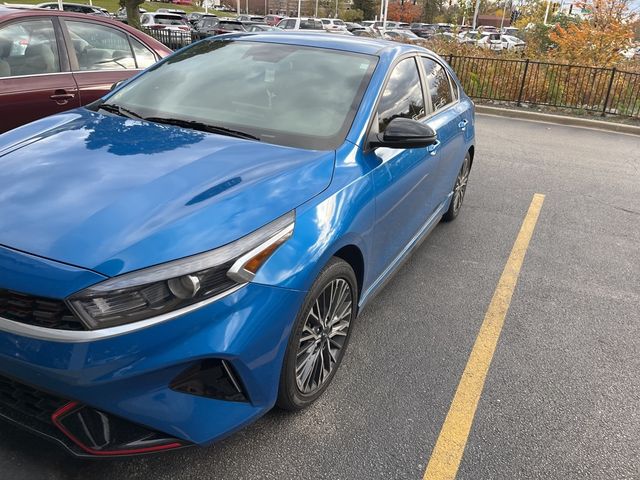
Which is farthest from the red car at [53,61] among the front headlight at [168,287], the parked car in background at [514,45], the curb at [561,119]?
the parked car in background at [514,45]

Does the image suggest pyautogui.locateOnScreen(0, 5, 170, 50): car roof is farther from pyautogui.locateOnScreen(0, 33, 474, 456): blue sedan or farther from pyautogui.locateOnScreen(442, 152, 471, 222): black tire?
pyautogui.locateOnScreen(442, 152, 471, 222): black tire

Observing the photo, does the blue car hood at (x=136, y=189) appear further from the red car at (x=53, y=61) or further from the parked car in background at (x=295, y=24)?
the parked car in background at (x=295, y=24)

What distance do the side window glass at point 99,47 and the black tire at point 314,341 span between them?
3.84 meters

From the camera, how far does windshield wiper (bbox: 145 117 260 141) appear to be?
8.98ft

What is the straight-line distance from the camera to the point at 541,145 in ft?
29.9

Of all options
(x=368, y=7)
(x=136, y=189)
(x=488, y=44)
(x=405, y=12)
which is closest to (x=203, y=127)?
(x=136, y=189)

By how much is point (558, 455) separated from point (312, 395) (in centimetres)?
116

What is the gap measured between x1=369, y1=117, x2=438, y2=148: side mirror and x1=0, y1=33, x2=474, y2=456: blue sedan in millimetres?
11

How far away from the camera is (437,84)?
420 centimetres

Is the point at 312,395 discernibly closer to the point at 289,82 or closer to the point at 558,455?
the point at 558,455

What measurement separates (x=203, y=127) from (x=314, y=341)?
1294 mm

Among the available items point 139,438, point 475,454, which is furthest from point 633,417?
point 139,438

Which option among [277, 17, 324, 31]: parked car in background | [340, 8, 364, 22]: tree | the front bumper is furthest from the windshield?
[340, 8, 364, 22]: tree

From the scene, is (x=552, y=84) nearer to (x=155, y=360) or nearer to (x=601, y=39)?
(x=601, y=39)
